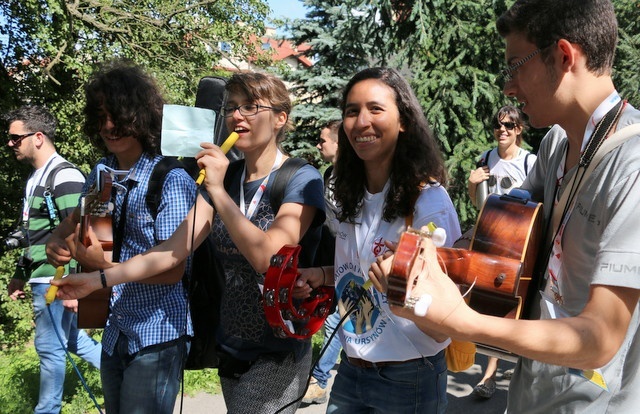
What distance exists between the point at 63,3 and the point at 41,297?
5209 mm

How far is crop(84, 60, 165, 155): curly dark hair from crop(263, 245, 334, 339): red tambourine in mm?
1063

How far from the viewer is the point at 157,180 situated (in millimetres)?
2746

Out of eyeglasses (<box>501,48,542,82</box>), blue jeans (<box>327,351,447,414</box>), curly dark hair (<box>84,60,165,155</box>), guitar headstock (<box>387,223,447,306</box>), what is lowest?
blue jeans (<box>327,351,447,414</box>)

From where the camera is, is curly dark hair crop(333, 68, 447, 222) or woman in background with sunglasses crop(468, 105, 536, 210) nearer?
curly dark hair crop(333, 68, 447, 222)

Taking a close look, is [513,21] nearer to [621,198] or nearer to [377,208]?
[621,198]

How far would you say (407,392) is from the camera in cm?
225

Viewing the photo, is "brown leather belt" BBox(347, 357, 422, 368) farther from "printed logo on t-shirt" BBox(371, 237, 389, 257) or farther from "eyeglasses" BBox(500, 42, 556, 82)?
"eyeglasses" BBox(500, 42, 556, 82)

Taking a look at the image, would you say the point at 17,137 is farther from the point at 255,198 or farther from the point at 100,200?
the point at 255,198

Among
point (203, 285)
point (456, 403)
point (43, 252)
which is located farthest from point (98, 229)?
point (456, 403)

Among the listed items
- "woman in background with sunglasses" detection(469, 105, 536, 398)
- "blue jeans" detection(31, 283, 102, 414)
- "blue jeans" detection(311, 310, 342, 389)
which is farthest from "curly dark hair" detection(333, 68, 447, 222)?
"woman in background with sunglasses" detection(469, 105, 536, 398)

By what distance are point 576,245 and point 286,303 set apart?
3.59 feet

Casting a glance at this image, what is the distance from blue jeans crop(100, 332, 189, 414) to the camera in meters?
2.62

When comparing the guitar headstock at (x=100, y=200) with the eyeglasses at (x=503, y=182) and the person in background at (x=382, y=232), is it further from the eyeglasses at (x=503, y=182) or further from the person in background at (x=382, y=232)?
the eyeglasses at (x=503, y=182)

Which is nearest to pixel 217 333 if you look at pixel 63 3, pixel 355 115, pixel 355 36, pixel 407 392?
pixel 407 392
